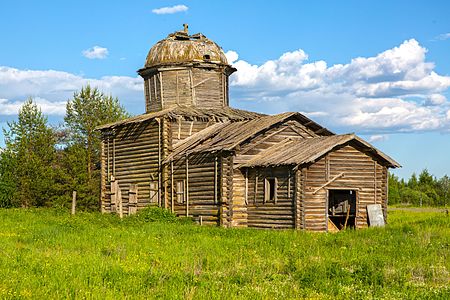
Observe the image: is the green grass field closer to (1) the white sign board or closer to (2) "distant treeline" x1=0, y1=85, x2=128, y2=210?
(1) the white sign board

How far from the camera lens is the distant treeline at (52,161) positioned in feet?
169

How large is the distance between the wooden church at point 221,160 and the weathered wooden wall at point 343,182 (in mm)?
45

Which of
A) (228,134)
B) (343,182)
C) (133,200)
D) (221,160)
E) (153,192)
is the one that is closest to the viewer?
(343,182)

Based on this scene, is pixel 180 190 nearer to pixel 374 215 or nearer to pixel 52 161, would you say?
pixel 374 215

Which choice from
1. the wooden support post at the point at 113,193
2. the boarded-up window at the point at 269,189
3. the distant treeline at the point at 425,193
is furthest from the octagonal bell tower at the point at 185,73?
the distant treeline at the point at 425,193

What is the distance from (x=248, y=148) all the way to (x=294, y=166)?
3504 mm

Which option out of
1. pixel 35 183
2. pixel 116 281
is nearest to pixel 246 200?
pixel 116 281

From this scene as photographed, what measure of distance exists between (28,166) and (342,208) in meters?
28.9

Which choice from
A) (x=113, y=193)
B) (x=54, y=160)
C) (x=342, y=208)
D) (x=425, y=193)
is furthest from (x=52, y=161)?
(x=425, y=193)

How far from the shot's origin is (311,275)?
14352 millimetres

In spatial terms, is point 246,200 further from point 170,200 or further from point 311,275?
point 311,275

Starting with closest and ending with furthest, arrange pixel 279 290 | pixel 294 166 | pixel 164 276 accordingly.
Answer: pixel 279 290
pixel 164 276
pixel 294 166

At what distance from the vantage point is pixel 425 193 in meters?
91.5

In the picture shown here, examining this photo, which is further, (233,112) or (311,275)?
(233,112)
